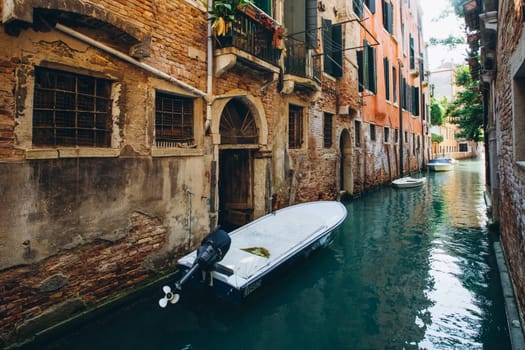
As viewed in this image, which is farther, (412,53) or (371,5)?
(412,53)

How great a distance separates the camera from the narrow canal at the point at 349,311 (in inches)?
138

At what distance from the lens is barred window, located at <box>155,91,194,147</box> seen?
4785 millimetres

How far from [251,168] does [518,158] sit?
4813 millimetres

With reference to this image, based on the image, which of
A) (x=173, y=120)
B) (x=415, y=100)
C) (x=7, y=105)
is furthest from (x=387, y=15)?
(x=7, y=105)

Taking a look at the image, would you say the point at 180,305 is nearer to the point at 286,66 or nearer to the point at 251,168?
the point at 251,168

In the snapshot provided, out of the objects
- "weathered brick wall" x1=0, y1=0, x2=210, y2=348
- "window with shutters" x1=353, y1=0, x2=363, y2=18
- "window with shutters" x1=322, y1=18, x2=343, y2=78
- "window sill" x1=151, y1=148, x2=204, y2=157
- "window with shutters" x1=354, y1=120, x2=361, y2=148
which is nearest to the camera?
"weathered brick wall" x1=0, y1=0, x2=210, y2=348

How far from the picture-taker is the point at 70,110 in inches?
145

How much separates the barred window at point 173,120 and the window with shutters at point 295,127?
3692 mm

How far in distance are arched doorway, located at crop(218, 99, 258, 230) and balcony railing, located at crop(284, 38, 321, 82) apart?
1788 millimetres

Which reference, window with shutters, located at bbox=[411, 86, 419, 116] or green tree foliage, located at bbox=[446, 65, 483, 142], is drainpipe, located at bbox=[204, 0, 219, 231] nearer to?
green tree foliage, located at bbox=[446, 65, 483, 142]

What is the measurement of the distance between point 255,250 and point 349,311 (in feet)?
5.18

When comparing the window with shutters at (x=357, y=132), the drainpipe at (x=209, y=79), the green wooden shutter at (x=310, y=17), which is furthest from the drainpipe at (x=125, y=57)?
the window with shutters at (x=357, y=132)

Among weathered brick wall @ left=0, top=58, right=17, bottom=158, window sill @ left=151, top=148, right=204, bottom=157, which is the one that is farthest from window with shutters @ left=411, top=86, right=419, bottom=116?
weathered brick wall @ left=0, top=58, right=17, bottom=158

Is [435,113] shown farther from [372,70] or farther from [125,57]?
[125,57]
